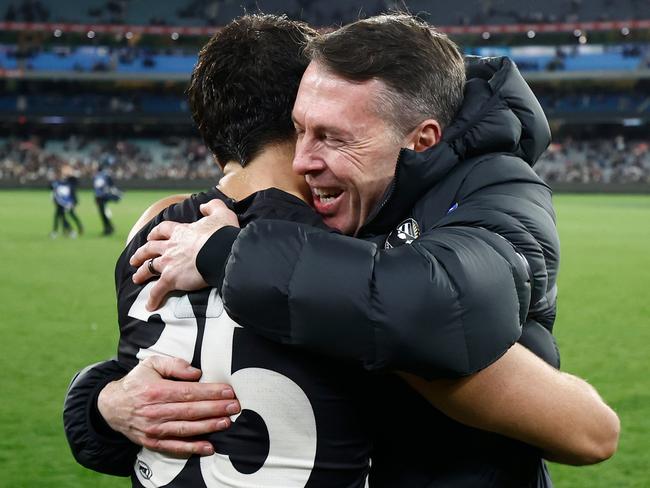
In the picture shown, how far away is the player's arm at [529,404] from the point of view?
1.68m

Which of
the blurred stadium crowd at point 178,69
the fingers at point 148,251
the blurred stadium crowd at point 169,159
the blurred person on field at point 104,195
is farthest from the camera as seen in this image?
the blurred stadium crowd at point 178,69

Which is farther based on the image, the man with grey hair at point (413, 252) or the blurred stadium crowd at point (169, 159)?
the blurred stadium crowd at point (169, 159)

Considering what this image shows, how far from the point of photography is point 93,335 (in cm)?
921

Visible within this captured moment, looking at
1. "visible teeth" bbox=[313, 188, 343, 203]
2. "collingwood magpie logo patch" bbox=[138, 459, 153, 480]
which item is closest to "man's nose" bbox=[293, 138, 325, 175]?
"visible teeth" bbox=[313, 188, 343, 203]

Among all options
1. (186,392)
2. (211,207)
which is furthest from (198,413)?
(211,207)

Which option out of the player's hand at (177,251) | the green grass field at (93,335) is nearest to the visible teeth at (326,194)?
the player's hand at (177,251)

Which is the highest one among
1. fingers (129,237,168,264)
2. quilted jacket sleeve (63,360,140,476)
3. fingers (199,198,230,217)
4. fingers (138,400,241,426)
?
fingers (199,198,230,217)

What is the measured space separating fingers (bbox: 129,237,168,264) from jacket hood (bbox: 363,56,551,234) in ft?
1.67

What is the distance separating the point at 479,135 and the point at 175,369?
89cm

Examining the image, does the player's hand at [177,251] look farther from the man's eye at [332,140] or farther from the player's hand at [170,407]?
the man's eye at [332,140]


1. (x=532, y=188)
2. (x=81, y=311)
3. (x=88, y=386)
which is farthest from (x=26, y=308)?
(x=532, y=188)

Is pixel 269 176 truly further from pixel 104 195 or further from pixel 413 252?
pixel 104 195

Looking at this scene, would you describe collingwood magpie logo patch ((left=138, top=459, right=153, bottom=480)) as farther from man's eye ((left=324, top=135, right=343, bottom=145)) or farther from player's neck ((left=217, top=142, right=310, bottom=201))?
man's eye ((left=324, top=135, right=343, bottom=145))

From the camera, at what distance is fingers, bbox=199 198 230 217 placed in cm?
191
